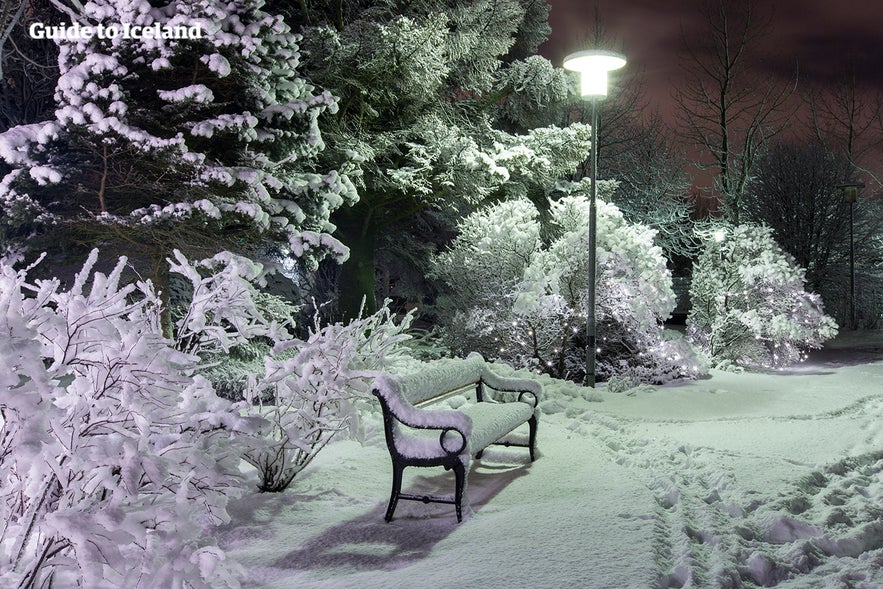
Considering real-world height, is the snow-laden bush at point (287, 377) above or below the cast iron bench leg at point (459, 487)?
above

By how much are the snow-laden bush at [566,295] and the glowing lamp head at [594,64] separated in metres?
2.51

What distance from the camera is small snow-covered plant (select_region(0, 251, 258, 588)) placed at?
210cm

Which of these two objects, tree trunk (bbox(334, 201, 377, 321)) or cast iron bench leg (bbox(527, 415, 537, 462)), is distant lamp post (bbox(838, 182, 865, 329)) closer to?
tree trunk (bbox(334, 201, 377, 321))

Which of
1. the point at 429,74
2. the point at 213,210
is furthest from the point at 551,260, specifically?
the point at 213,210

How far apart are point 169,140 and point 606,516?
6.62 meters

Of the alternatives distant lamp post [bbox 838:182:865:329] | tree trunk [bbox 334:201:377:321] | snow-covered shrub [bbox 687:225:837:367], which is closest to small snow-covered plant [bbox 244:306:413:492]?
snow-covered shrub [bbox 687:225:837:367]

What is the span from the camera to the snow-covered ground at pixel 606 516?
3551 mm

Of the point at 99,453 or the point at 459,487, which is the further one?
the point at 459,487

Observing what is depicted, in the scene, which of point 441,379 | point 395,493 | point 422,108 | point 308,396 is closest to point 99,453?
point 395,493

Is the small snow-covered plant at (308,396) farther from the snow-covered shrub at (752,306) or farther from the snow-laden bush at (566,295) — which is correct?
the snow-covered shrub at (752,306)

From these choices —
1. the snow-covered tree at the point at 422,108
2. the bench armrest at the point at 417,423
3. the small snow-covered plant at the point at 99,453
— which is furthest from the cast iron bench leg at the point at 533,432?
the snow-covered tree at the point at 422,108

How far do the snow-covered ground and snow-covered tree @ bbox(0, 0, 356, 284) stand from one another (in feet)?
13.2

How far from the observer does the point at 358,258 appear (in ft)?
51.7

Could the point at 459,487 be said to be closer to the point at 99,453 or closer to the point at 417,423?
the point at 417,423
